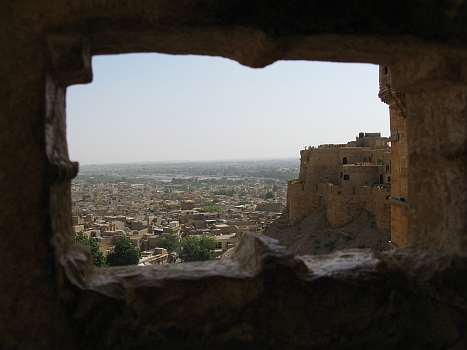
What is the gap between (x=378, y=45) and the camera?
6.98 feet

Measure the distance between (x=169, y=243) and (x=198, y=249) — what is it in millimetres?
4274

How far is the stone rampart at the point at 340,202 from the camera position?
14.7 metres

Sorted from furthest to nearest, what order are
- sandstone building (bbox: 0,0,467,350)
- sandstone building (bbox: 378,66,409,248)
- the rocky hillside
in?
1. the rocky hillside
2. sandstone building (bbox: 378,66,409,248)
3. sandstone building (bbox: 0,0,467,350)

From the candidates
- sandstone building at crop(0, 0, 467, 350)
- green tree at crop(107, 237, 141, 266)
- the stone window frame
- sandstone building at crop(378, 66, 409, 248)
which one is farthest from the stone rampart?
the stone window frame

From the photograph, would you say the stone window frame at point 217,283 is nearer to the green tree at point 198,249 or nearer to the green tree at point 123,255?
the green tree at point 123,255

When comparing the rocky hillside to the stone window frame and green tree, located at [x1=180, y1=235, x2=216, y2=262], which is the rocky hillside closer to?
green tree, located at [x1=180, y1=235, x2=216, y2=262]

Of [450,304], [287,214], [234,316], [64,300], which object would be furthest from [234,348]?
[287,214]

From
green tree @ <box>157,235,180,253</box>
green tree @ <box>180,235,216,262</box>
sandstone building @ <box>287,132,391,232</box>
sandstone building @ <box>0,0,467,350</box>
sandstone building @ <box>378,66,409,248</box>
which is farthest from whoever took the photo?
green tree @ <box>157,235,180,253</box>

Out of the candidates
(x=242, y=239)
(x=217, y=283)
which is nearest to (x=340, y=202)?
(x=242, y=239)

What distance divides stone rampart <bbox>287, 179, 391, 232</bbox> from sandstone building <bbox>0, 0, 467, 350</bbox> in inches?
502

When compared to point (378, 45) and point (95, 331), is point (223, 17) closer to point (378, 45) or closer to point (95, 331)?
point (378, 45)

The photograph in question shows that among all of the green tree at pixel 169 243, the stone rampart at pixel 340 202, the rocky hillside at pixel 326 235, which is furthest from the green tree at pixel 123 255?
the stone rampart at pixel 340 202

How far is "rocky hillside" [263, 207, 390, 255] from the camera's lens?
1435 centimetres

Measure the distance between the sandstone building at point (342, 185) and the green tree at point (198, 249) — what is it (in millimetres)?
4227
